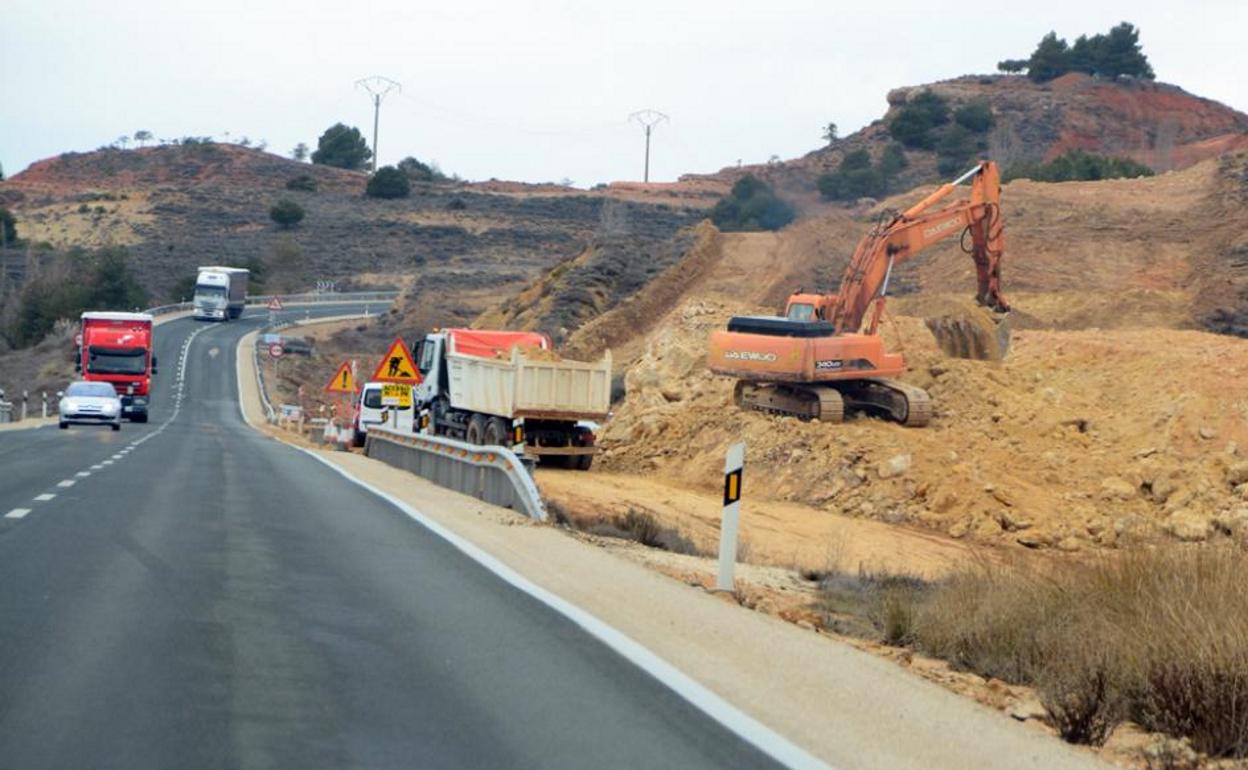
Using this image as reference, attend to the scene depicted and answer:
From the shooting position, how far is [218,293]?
98812 millimetres

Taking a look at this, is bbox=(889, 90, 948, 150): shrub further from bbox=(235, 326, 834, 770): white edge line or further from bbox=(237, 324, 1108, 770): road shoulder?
bbox=(235, 326, 834, 770): white edge line

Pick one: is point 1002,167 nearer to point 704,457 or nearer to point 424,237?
point 424,237

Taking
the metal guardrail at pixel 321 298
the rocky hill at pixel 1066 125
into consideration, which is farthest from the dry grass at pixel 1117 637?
the metal guardrail at pixel 321 298

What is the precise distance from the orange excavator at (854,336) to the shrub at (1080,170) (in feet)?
160

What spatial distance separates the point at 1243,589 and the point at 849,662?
254 centimetres

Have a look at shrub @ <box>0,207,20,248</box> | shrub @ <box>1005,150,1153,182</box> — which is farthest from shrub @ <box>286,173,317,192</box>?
shrub @ <box>1005,150,1153,182</box>

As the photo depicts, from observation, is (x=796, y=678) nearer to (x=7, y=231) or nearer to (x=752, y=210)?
(x=752, y=210)

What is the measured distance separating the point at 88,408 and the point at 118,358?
11.8 m

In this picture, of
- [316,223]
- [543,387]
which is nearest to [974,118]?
[316,223]

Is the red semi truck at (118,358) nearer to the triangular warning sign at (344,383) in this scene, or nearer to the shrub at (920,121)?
the triangular warning sign at (344,383)

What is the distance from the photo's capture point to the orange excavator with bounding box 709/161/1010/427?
105ft

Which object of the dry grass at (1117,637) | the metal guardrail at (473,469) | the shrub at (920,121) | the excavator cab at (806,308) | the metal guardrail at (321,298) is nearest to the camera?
the dry grass at (1117,637)

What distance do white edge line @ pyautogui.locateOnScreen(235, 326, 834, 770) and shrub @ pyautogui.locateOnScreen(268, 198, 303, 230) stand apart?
12055cm

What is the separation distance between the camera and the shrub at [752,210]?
8619cm
